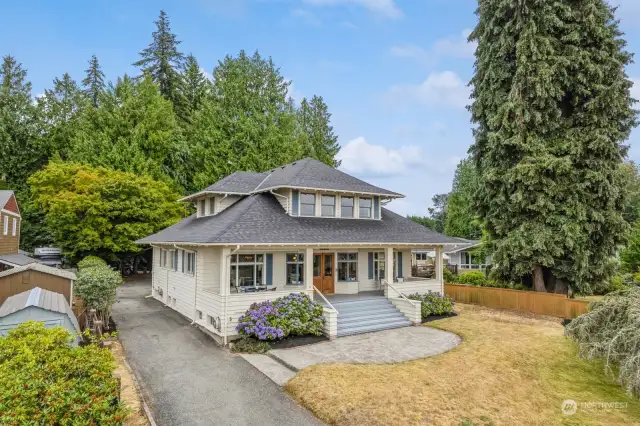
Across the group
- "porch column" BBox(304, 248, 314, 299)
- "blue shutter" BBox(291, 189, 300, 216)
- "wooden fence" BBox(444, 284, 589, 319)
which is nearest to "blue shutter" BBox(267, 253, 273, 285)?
"porch column" BBox(304, 248, 314, 299)

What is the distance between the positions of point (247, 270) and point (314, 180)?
5.28m

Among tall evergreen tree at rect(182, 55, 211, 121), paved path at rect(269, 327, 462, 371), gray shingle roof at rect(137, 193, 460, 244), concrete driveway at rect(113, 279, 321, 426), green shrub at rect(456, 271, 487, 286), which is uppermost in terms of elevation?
tall evergreen tree at rect(182, 55, 211, 121)

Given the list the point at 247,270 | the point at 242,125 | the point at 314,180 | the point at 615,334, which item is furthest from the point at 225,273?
the point at 242,125

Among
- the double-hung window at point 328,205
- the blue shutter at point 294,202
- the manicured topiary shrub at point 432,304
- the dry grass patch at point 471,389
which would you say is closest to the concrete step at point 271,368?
the dry grass patch at point 471,389

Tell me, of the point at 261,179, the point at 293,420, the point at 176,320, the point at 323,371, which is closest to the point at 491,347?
the point at 323,371

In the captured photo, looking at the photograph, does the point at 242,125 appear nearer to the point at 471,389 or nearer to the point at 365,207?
the point at 365,207

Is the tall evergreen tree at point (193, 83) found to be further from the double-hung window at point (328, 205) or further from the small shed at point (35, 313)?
the small shed at point (35, 313)

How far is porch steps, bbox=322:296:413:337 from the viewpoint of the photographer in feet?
44.0

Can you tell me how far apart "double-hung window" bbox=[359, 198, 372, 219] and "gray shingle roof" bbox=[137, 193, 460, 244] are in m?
0.38

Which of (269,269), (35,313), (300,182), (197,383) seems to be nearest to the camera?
(197,383)

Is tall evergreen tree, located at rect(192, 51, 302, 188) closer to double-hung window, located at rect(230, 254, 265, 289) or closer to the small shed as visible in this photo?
double-hung window, located at rect(230, 254, 265, 289)

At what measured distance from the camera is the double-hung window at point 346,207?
17.4 metres

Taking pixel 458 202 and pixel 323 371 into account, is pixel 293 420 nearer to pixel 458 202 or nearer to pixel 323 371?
pixel 323 371

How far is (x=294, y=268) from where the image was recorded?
49.7 feet
